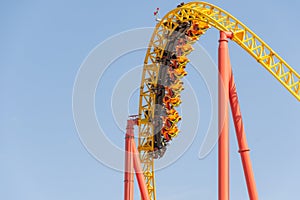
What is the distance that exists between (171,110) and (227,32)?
6.44m

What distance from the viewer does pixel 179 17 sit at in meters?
19.9

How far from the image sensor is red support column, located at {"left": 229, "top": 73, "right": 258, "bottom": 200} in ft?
49.3

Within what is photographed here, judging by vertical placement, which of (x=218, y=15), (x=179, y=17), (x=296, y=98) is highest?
(x=179, y=17)

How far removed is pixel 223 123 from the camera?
14047 mm

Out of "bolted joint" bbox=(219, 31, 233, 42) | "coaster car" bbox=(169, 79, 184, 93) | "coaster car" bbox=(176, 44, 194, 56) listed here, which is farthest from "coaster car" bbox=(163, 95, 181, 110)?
"bolted joint" bbox=(219, 31, 233, 42)

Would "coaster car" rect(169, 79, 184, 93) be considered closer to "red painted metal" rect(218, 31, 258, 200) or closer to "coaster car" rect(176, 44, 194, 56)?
"coaster car" rect(176, 44, 194, 56)

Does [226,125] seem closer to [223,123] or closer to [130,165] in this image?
[223,123]

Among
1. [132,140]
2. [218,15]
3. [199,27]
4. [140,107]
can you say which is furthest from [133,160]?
[218,15]

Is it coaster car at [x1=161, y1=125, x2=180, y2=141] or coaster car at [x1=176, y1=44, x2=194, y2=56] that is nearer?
coaster car at [x1=176, y1=44, x2=194, y2=56]

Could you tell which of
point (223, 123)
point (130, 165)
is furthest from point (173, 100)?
point (223, 123)

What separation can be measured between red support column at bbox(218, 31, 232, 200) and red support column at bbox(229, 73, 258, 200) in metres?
0.83

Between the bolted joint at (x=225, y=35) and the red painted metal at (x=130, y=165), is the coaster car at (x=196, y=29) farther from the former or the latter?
the red painted metal at (x=130, y=165)

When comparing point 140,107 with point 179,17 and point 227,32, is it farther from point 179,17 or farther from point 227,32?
point 227,32

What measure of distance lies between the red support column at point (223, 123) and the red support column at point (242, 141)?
83 centimetres
